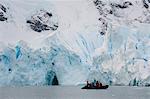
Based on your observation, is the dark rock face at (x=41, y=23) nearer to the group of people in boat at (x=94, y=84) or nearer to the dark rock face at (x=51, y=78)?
the dark rock face at (x=51, y=78)

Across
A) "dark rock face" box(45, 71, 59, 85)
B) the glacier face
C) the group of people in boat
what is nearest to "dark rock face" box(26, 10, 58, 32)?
the glacier face

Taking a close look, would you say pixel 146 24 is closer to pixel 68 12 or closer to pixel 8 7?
pixel 68 12

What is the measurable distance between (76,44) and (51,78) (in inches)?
325

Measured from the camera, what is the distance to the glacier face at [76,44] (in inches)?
3223

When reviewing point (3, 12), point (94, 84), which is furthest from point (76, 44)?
point (3, 12)

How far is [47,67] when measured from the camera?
82875 millimetres

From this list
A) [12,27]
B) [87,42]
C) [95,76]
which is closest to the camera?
[95,76]

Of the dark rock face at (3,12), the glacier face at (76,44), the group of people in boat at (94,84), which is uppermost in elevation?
the dark rock face at (3,12)

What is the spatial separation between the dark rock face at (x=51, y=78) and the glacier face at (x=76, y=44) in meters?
0.12

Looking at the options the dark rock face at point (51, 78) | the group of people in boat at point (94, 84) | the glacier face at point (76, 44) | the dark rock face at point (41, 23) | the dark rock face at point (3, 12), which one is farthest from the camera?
the dark rock face at point (41, 23)

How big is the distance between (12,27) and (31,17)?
10.4 feet

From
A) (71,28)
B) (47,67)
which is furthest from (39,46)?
(71,28)

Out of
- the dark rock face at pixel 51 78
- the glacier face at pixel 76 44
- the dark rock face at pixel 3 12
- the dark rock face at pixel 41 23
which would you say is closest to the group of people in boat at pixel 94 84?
the glacier face at pixel 76 44

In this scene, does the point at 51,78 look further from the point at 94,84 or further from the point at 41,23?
the point at 41,23
